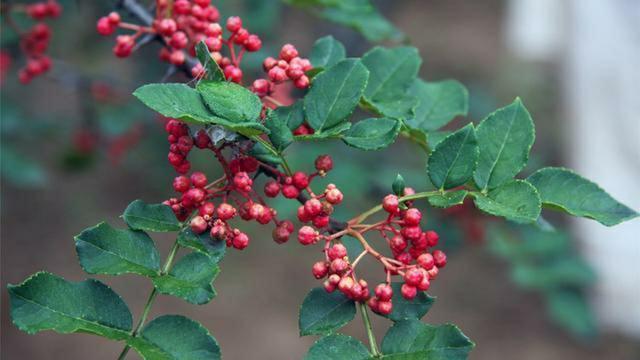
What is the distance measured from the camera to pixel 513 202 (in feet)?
3.62

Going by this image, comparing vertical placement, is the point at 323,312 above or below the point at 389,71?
below

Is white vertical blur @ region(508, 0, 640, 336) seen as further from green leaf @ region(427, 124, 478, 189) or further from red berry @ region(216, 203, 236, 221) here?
red berry @ region(216, 203, 236, 221)

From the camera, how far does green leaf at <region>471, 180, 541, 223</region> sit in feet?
3.47

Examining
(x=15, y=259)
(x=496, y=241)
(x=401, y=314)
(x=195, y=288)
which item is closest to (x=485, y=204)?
(x=401, y=314)

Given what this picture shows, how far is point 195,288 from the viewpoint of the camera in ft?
3.49

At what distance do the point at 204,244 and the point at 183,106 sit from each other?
21cm

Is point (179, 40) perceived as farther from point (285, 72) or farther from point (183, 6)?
point (285, 72)

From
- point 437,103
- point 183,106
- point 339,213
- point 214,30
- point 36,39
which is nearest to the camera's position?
point 183,106

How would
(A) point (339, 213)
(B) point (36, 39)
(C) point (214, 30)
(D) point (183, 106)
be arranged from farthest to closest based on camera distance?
(A) point (339, 213) → (B) point (36, 39) → (C) point (214, 30) → (D) point (183, 106)

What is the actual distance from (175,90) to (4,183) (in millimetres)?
3621

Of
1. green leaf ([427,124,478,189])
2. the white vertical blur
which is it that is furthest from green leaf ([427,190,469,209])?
the white vertical blur

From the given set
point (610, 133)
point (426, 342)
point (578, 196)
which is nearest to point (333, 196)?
point (426, 342)

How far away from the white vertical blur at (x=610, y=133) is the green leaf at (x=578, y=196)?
2.22 metres

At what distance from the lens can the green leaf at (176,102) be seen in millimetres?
989
